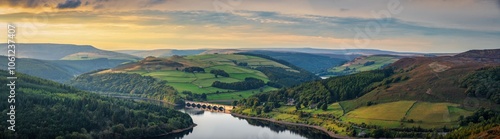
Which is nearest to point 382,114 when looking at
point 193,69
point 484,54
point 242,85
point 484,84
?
point 484,84

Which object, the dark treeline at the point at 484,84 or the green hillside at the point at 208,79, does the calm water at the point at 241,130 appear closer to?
the dark treeline at the point at 484,84

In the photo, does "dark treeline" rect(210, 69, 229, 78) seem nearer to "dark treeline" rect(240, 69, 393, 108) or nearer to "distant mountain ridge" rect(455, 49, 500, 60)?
"dark treeline" rect(240, 69, 393, 108)

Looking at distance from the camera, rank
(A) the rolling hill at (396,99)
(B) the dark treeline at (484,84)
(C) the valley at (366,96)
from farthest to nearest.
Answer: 1. (B) the dark treeline at (484,84)
2. (A) the rolling hill at (396,99)
3. (C) the valley at (366,96)

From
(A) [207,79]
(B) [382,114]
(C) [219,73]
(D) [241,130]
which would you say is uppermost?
(C) [219,73]

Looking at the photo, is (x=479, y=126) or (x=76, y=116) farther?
(x=76, y=116)

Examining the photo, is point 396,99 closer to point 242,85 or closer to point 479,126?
point 479,126

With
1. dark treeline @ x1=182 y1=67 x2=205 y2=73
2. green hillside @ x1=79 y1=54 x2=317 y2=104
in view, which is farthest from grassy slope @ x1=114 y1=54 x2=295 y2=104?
dark treeline @ x1=182 y1=67 x2=205 y2=73

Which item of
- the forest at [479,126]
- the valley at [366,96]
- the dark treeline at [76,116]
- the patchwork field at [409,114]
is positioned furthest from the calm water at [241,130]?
the forest at [479,126]
